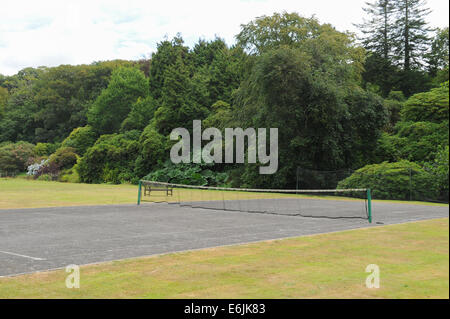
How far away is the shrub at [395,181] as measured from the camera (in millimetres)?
27984

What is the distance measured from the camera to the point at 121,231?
14.3 meters

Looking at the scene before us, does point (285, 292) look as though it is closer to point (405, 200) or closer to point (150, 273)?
point (150, 273)

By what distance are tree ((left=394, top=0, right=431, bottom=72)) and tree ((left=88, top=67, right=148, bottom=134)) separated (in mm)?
37094

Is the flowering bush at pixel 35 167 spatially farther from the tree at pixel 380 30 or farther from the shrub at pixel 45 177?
the tree at pixel 380 30

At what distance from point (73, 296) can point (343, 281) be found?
12.5ft

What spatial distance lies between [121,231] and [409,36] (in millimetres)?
51731

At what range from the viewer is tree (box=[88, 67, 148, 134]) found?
7125 cm

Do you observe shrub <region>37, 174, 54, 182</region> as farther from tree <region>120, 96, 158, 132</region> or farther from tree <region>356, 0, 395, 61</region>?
tree <region>356, 0, 395, 61</region>

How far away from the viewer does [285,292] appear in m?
6.47

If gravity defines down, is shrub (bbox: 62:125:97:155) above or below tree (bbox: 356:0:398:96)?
below

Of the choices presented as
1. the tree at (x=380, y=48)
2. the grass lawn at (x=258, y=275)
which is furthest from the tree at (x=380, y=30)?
the grass lawn at (x=258, y=275)

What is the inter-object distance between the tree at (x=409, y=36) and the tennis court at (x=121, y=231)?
41.7 m

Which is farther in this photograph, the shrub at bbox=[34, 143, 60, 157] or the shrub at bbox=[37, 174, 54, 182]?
the shrub at bbox=[34, 143, 60, 157]

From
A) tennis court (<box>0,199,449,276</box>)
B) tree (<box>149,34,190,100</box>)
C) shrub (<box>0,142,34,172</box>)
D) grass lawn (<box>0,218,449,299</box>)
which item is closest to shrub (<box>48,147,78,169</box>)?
shrub (<box>0,142,34,172</box>)
